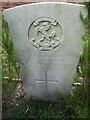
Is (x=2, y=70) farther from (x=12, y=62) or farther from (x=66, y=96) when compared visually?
(x=66, y=96)

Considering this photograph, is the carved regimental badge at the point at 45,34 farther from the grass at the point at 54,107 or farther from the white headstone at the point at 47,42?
the grass at the point at 54,107

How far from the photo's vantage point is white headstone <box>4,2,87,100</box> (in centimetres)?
352

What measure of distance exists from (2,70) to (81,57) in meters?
0.84

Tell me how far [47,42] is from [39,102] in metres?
0.68

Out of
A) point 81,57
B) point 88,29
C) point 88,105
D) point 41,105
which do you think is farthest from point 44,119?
point 88,29

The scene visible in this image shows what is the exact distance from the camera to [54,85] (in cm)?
384

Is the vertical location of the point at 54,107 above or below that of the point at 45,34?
below

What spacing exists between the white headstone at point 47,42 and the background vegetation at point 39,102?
0.08 m

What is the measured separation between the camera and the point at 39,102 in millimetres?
3908

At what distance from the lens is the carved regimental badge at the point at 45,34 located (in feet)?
11.8

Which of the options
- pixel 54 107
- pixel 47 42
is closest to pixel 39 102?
pixel 54 107

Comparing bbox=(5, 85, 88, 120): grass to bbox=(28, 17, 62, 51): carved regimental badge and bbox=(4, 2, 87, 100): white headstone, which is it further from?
bbox=(28, 17, 62, 51): carved regimental badge

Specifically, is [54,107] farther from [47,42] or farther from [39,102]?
[47,42]

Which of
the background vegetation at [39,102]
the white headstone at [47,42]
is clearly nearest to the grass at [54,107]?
the background vegetation at [39,102]
